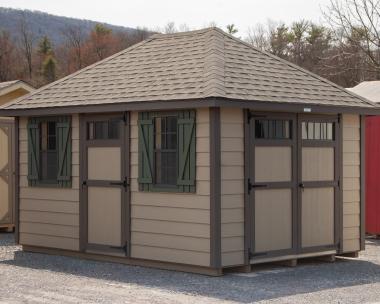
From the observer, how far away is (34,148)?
12398 mm

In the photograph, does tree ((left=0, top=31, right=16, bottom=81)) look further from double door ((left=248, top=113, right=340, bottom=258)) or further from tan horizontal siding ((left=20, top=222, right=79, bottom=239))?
double door ((left=248, top=113, right=340, bottom=258))

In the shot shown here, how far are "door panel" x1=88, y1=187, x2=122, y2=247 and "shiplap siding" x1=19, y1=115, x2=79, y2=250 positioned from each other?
0.99ft

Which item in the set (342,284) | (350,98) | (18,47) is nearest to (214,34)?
(350,98)

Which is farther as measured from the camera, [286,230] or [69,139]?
[69,139]

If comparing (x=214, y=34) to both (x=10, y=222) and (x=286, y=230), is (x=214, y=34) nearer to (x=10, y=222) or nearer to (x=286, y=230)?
(x=286, y=230)

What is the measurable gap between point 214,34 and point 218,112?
228 cm

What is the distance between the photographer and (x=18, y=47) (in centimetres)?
6359

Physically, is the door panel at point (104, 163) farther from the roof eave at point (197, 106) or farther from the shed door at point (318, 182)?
the shed door at point (318, 182)

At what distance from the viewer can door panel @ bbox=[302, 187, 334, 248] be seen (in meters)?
11.1

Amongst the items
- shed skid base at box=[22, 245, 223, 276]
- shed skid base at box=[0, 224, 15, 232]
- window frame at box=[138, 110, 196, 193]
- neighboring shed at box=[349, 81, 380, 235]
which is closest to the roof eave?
window frame at box=[138, 110, 196, 193]

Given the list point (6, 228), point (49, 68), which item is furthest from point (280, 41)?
point (6, 228)

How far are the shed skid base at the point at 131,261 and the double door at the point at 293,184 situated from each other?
2.25 ft

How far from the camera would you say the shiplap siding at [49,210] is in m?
11.8

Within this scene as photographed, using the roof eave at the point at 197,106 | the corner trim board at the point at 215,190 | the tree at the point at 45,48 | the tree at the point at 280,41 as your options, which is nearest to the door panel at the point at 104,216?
the roof eave at the point at 197,106
